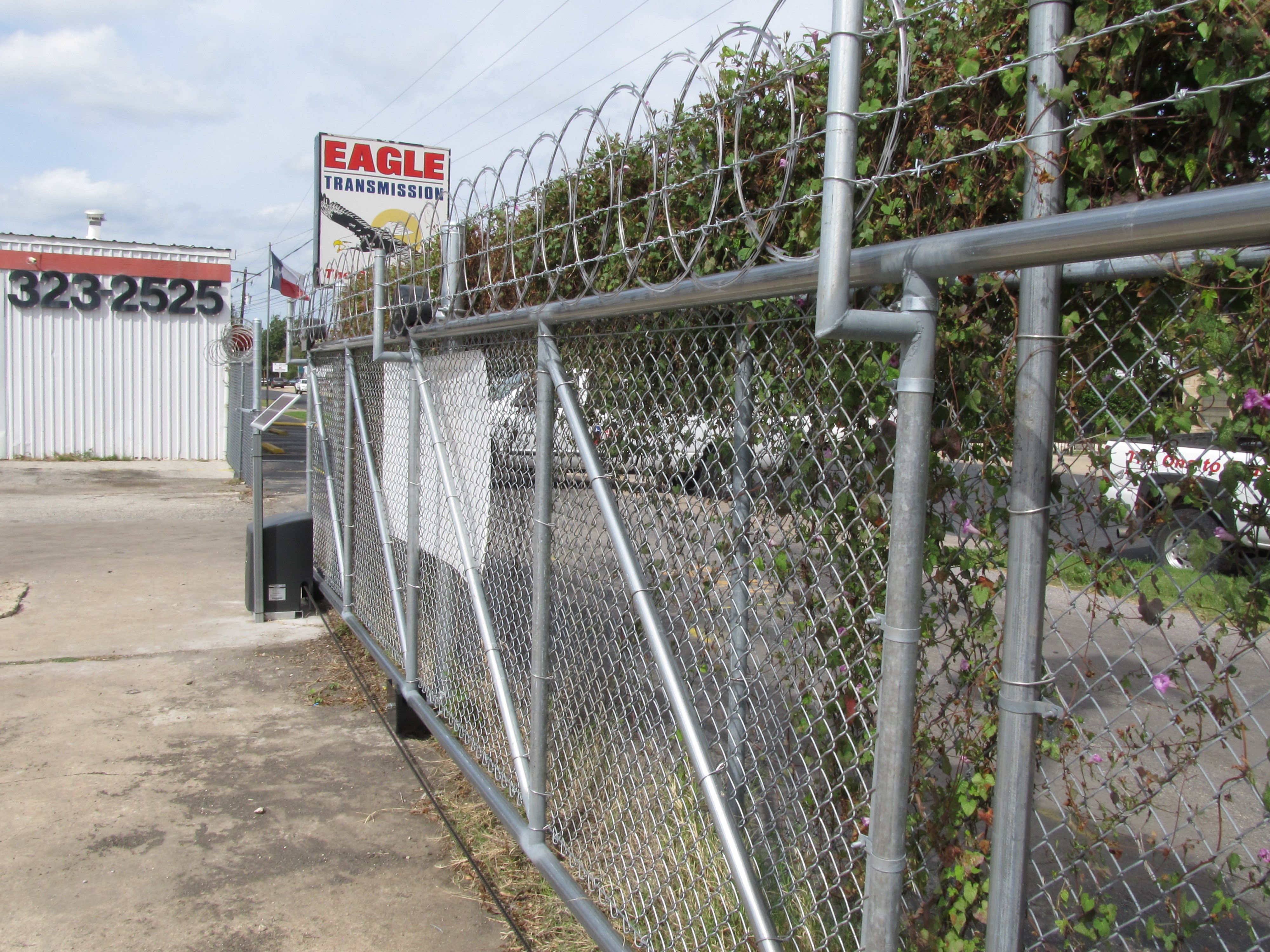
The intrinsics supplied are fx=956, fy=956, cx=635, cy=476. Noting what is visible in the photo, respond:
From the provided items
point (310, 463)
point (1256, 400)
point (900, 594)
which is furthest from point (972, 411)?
point (310, 463)

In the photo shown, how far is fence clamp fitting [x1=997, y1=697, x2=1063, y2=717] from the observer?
61.7 inches

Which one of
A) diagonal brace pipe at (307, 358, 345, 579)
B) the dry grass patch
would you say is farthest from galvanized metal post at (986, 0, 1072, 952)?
diagonal brace pipe at (307, 358, 345, 579)

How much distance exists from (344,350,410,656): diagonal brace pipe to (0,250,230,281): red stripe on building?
18.0 m

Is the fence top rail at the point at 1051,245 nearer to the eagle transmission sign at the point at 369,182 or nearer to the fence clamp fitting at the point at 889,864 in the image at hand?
the fence clamp fitting at the point at 889,864

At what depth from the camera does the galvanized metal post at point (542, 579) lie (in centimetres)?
315

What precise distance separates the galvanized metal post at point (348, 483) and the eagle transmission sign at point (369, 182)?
6.61m

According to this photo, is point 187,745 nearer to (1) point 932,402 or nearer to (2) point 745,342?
(2) point 745,342

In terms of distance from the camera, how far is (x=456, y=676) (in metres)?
4.54

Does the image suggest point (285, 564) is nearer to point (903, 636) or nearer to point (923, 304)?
point (903, 636)

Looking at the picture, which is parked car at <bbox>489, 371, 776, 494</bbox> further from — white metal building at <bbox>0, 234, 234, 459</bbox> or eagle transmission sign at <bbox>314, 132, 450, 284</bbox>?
white metal building at <bbox>0, 234, 234, 459</bbox>

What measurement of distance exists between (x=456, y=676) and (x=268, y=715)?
5.87 feet

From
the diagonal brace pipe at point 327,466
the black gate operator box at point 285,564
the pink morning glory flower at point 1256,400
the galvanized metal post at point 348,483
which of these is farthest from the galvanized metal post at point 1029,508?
the black gate operator box at point 285,564

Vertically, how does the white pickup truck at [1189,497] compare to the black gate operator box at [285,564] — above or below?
above

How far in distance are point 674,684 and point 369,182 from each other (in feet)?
41.9
